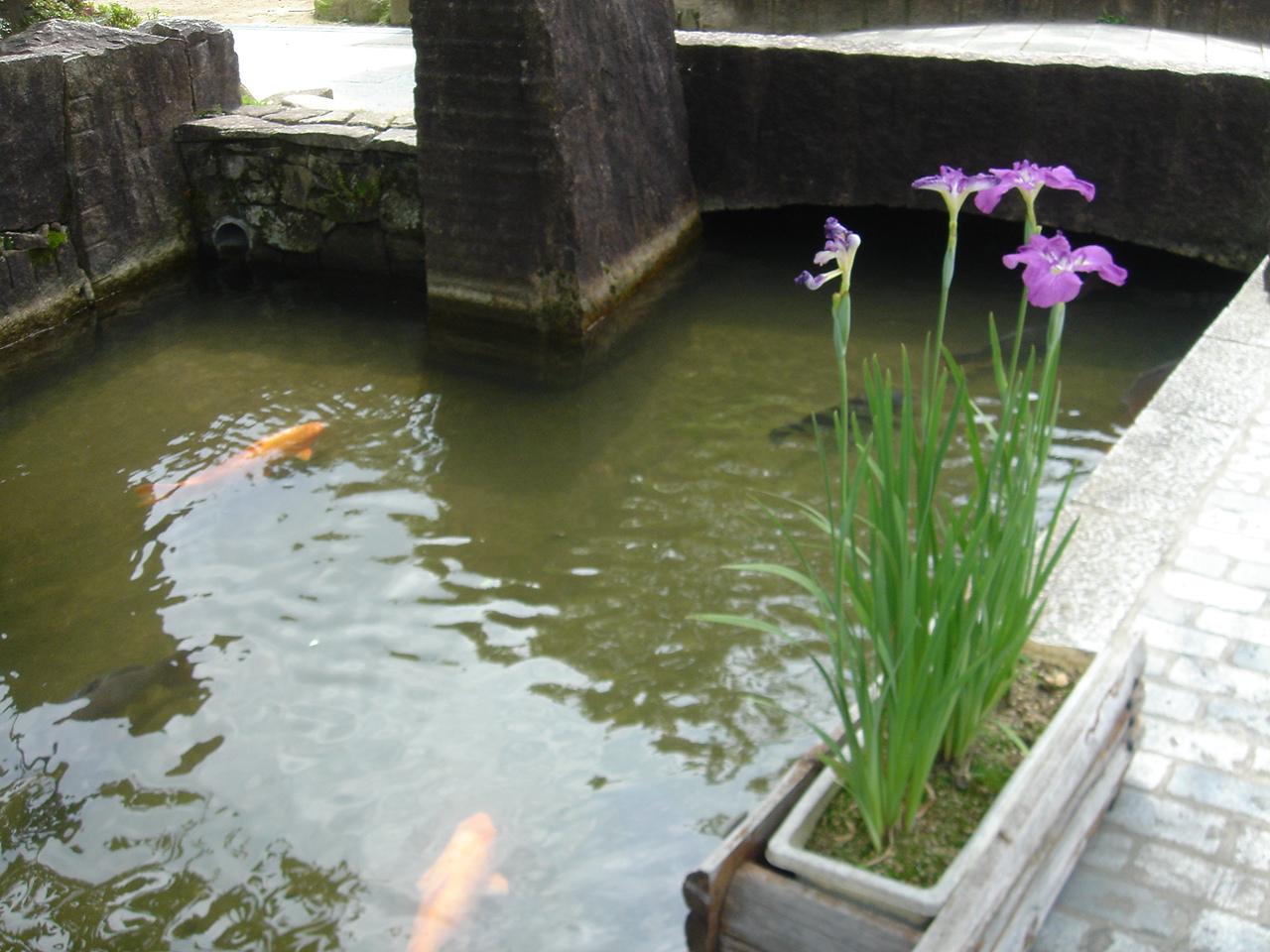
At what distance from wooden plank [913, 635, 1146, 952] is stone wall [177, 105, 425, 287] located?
458cm

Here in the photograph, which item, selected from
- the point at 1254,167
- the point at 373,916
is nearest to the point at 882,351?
the point at 1254,167

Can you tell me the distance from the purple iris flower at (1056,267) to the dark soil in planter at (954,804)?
782 millimetres

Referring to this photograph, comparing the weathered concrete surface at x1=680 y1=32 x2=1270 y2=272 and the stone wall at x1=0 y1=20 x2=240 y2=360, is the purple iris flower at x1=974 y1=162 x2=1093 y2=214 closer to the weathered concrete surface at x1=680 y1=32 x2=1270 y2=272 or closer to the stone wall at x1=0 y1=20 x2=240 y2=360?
the weathered concrete surface at x1=680 y1=32 x2=1270 y2=272

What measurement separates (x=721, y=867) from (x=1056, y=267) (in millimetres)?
1088

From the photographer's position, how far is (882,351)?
16.2ft

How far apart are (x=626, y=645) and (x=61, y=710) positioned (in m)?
1.59

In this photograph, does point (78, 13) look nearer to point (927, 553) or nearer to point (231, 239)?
point (231, 239)

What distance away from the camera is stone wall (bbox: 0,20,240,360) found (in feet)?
17.2

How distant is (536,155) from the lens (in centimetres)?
493

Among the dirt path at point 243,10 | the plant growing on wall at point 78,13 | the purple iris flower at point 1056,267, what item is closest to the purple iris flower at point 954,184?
the purple iris flower at point 1056,267

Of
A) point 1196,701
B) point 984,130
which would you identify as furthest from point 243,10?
point 1196,701

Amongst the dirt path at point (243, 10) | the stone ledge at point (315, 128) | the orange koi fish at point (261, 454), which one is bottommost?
the orange koi fish at point (261, 454)

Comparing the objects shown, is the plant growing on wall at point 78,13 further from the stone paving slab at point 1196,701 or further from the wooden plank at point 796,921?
the wooden plank at point 796,921

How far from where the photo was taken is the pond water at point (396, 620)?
8.44ft
